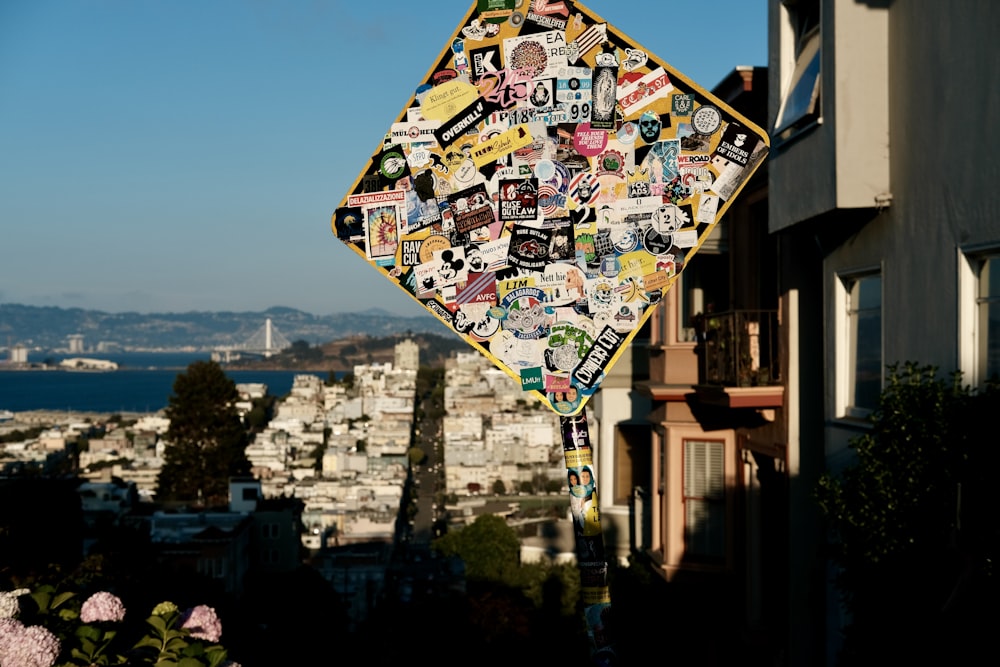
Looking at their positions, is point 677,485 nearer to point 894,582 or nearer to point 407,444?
point 894,582

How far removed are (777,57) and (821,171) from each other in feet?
4.81

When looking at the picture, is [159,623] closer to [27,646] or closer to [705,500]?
[27,646]

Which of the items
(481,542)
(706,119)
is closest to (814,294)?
(706,119)

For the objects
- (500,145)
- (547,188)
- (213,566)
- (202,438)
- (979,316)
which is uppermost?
(500,145)

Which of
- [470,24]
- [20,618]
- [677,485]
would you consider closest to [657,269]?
[470,24]

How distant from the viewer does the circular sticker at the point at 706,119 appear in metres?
4.71

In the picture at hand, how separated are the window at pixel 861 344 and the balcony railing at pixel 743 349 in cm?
148

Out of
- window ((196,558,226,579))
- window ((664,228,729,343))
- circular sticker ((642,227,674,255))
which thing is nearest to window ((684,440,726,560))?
window ((664,228,729,343))

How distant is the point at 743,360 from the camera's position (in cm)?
859

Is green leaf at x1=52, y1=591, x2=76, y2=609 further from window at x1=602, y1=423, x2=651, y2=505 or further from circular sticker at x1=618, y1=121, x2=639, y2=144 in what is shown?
window at x1=602, y1=423, x2=651, y2=505

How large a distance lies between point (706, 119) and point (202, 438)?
68.4 metres

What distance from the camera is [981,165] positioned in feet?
16.8

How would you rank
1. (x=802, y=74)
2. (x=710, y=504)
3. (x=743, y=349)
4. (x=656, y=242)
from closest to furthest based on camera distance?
(x=656, y=242) < (x=802, y=74) < (x=743, y=349) < (x=710, y=504)

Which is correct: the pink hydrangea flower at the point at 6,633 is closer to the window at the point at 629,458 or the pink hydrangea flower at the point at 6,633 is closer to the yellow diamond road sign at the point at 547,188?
the yellow diamond road sign at the point at 547,188
